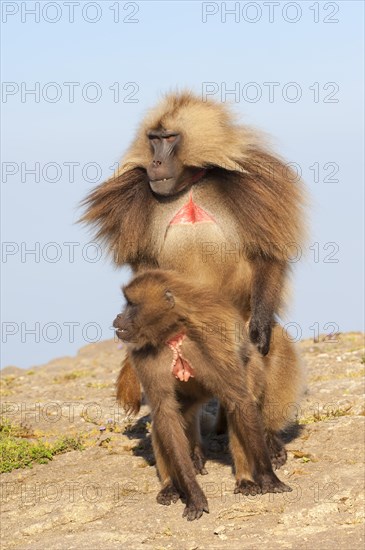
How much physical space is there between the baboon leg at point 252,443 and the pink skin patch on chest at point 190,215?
1073mm

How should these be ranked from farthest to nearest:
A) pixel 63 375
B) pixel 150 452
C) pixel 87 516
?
pixel 63 375 < pixel 150 452 < pixel 87 516

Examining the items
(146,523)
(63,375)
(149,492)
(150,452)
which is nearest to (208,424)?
(150,452)

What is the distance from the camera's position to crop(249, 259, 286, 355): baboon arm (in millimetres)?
6191

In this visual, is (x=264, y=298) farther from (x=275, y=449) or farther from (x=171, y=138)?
(x=171, y=138)

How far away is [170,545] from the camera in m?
5.31

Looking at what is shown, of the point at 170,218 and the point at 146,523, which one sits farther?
the point at 170,218

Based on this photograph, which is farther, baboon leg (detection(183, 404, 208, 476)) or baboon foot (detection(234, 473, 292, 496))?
baboon leg (detection(183, 404, 208, 476))

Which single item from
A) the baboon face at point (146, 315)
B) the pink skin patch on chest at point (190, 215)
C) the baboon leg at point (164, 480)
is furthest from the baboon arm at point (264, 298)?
the baboon leg at point (164, 480)

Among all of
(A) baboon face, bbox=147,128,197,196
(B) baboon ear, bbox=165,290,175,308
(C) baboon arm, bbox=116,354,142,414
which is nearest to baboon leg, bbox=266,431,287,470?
(C) baboon arm, bbox=116,354,142,414

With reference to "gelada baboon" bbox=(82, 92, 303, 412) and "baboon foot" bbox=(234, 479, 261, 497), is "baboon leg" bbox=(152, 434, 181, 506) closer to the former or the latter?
"baboon foot" bbox=(234, 479, 261, 497)

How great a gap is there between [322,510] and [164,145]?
219cm

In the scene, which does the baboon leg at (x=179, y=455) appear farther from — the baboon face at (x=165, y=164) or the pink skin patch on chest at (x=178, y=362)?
the baboon face at (x=165, y=164)

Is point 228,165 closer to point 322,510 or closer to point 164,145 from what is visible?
point 164,145

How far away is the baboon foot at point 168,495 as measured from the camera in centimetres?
587
